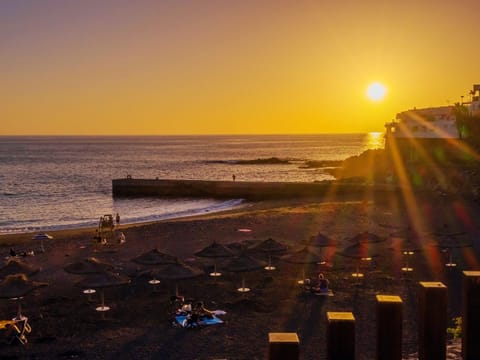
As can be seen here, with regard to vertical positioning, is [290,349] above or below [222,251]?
above

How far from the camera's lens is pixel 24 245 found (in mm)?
34219

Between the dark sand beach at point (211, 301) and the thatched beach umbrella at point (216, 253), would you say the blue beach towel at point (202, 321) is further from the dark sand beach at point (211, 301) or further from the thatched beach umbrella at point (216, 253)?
the thatched beach umbrella at point (216, 253)

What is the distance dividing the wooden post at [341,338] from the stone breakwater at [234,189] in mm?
61192

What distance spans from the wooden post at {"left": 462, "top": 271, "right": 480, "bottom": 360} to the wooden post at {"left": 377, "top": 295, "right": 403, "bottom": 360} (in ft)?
1.48

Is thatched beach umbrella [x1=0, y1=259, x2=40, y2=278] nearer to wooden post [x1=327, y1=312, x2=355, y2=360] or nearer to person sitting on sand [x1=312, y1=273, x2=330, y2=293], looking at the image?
person sitting on sand [x1=312, y1=273, x2=330, y2=293]

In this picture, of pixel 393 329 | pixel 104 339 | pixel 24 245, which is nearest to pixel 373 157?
pixel 24 245

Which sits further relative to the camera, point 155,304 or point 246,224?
point 246,224

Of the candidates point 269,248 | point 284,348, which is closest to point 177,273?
point 269,248

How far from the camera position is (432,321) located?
3.62 m

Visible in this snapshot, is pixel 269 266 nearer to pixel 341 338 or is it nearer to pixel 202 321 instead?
pixel 202 321

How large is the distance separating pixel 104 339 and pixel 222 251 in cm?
769

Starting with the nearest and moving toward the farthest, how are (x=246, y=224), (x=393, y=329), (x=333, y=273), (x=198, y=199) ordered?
(x=393, y=329) < (x=333, y=273) < (x=246, y=224) < (x=198, y=199)

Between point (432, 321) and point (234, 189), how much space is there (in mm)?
67535

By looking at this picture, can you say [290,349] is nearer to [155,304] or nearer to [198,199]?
[155,304]
